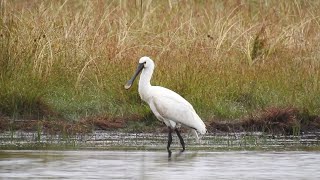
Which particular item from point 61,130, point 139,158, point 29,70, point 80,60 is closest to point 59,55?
point 80,60

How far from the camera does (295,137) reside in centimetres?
1270

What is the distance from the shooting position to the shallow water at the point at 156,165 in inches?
362

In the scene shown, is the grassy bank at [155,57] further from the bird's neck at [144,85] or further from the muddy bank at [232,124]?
the bird's neck at [144,85]

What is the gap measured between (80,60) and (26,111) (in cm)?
245

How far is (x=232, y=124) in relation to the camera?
13.2 metres

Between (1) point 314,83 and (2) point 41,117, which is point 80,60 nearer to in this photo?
(2) point 41,117

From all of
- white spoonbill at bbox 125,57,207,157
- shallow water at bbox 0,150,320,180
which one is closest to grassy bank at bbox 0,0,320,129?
white spoonbill at bbox 125,57,207,157

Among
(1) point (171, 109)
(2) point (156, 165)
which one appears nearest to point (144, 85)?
(1) point (171, 109)

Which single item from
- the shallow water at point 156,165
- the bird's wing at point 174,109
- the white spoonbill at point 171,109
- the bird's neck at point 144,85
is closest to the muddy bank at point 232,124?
the bird's neck at point 144,85

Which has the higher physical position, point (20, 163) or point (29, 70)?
point (29, 70)

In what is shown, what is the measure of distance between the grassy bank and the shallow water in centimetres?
271

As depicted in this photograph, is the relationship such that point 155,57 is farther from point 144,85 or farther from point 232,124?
point 144,85

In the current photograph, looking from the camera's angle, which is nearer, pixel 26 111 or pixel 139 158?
pixel 139 158

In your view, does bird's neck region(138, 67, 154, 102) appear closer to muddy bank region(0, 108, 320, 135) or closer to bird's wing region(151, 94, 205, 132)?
bird's wing region(151, 94, 205, 132)
